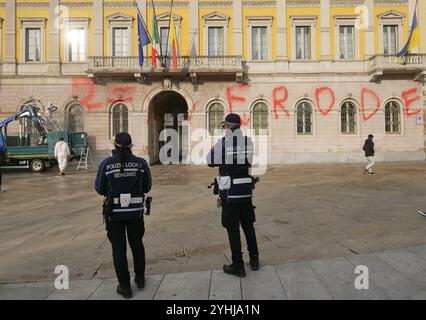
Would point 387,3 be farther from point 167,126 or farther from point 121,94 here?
point 121,94

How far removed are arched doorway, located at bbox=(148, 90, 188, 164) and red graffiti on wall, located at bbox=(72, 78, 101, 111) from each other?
13.8ft

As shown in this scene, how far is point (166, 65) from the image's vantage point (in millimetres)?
21234

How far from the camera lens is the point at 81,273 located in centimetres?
443

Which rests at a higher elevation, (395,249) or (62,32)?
(62,32)

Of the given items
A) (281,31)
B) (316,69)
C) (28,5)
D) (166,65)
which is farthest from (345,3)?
(28,5)

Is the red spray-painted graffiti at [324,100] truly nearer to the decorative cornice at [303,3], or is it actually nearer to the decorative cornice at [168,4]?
the decorative cornice at [303,3]

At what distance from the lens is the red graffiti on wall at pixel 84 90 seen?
71.6 feet

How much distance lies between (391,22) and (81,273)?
2607 centimetres

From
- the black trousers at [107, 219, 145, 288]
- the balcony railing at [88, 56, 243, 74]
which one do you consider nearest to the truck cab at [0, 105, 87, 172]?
the balcony railing at [88, 56, 243, 74]

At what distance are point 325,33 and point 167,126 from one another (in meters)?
14.2
